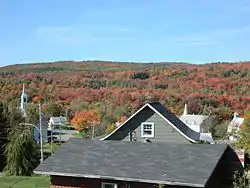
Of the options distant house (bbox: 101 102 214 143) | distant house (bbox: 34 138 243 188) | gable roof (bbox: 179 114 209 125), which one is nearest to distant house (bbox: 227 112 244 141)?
distant house (bbox: 101 102 214 143)

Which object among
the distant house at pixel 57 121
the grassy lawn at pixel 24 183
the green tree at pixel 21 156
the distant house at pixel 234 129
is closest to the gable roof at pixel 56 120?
the distant house at pixel 57 121

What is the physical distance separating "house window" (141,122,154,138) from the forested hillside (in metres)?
48.1

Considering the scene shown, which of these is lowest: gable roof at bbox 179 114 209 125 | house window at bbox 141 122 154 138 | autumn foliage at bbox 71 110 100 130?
autumn foliage at bbox 71 110 100 130

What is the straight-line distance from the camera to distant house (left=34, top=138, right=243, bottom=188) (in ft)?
55.3

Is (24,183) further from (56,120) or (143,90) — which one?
(143,90)

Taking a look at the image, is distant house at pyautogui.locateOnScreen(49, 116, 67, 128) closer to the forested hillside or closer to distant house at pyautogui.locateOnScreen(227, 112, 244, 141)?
the forested hillside

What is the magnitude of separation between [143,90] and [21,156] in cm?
9100

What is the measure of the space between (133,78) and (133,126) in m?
128

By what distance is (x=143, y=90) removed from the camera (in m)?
124

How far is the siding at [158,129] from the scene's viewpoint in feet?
97.3

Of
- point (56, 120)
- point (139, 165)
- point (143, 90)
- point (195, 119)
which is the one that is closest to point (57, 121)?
point (56, 120)

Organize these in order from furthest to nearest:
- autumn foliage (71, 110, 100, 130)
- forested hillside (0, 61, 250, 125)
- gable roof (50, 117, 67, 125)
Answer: forested hillside (0, 61, 250, 125), gable roof (50, 117, 67, 125), autumn foliage (71, 110, 100, 130)

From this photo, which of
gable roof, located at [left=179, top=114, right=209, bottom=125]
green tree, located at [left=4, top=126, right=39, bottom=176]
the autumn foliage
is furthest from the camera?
the autumn foliage

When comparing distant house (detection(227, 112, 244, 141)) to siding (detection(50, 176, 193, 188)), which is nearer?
siding (detection(50, 176, 193, 188))
